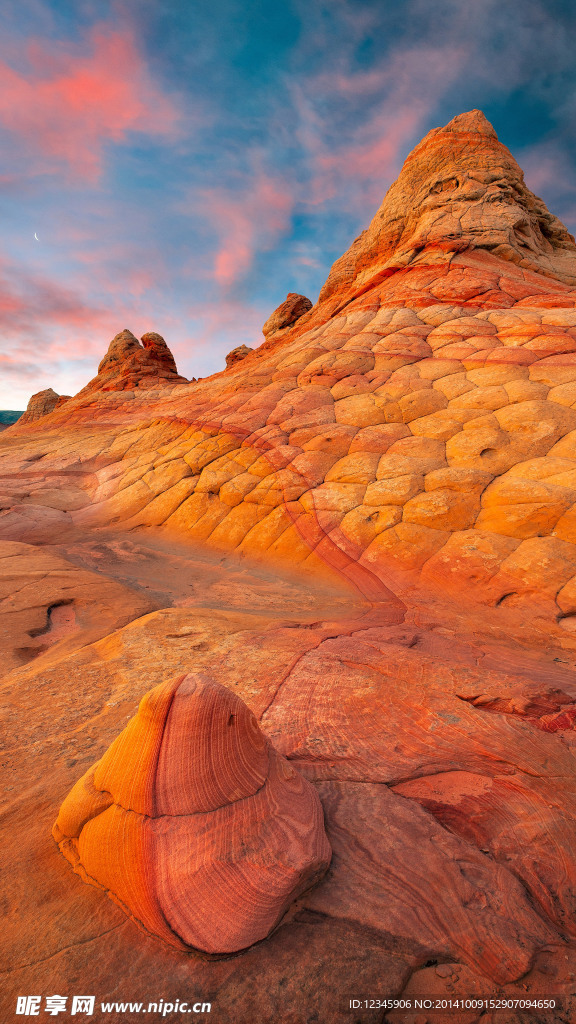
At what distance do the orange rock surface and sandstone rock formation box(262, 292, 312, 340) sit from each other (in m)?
9.95

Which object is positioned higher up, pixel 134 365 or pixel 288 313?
pixel 288 313

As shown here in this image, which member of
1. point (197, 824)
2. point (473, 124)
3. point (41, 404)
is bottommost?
point (197, 824)

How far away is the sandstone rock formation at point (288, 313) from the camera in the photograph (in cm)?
2475

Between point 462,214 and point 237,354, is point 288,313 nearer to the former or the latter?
point 237,354

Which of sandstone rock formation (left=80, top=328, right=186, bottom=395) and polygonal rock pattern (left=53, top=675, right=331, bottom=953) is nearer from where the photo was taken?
polygonal rock pattern (left=53, top=675, right=331, bottom=953)

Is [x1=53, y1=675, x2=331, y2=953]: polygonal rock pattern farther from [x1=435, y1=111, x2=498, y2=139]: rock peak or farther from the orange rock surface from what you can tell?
[x1=435, y1=111, x2=498, y2=139]: rock peak

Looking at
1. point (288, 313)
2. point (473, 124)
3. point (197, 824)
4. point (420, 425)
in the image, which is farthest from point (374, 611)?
point (288, 313)

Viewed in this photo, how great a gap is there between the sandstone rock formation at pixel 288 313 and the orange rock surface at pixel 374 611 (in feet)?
32.7

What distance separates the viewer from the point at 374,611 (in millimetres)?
5457

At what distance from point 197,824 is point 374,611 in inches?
158

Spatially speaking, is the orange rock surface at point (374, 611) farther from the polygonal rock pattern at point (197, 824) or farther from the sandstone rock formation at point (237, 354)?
the sandstone rock formation at point (237, 354)

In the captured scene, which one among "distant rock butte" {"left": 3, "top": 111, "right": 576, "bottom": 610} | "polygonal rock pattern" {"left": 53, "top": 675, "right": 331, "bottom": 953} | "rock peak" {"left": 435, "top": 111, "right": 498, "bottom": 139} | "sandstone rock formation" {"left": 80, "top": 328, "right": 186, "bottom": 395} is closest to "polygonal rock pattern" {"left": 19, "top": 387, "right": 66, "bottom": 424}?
"sandstone rock formation" {"left": 80, "top": 328, "right": 186, "bottom": 395}

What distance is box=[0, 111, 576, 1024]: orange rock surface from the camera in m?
1.57

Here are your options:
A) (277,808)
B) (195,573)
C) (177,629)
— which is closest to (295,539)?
(195,573)
